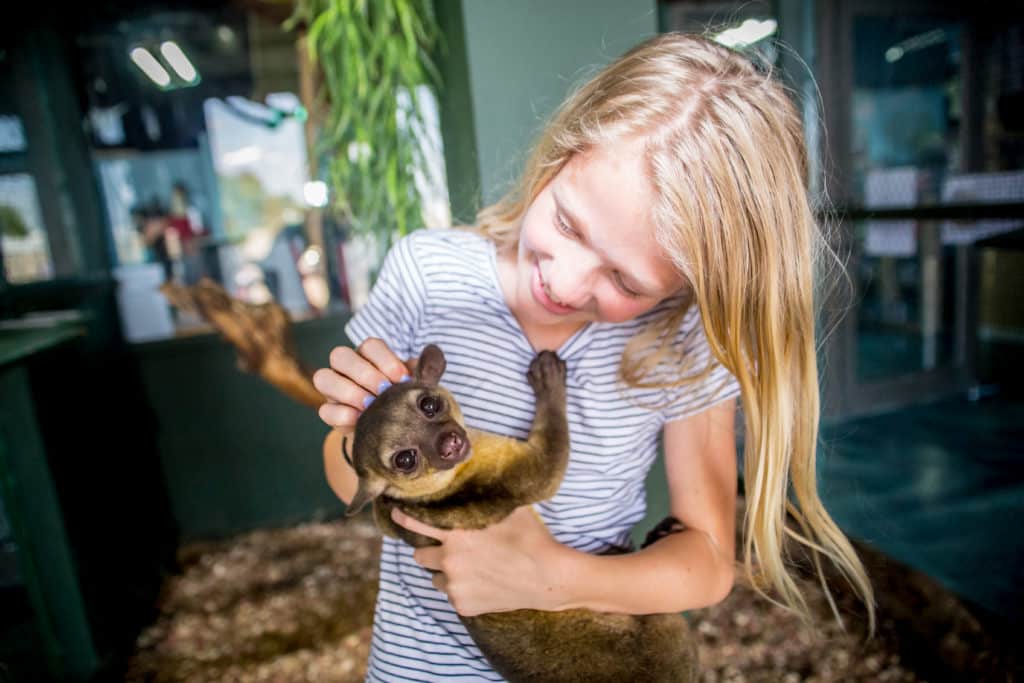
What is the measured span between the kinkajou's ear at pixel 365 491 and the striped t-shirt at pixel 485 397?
14 centimetres

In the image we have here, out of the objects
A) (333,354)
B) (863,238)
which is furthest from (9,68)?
(863,238)

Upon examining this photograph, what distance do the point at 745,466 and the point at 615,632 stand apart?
0.90 ft

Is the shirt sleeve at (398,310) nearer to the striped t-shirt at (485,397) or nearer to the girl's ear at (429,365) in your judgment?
the striped t-shirt at (485,397)

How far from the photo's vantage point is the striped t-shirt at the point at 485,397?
0.85 metres

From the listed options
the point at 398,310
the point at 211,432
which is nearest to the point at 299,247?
the point at 398,310

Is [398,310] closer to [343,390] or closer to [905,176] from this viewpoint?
[343,390]

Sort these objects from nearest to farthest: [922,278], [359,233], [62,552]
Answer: [359,233] → [62,552] → [922,278]

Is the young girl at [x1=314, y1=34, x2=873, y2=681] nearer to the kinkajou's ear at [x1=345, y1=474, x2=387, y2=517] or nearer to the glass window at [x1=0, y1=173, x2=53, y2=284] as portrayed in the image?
the kinkajou's ear at [x1=345, y1=474, x2=387, y2=517]

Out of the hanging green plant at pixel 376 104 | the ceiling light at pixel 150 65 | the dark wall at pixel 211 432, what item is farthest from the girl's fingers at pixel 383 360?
the dark wall at pixel 211 432

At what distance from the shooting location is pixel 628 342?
0.92 metres

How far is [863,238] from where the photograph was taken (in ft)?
11.7

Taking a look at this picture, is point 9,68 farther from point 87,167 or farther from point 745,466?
point 745,466

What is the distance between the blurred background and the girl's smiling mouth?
1.21 ft

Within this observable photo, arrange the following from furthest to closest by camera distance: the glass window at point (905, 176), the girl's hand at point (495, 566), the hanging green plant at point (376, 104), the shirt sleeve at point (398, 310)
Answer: the glass window at point (905, 176) → the hanging green plant at point (376, 104) → the shirt sleeve at point (398, 310) → the girl's hand at point (495, 566)
